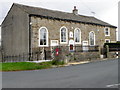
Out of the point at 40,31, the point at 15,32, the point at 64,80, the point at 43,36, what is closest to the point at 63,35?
the point at 43,36

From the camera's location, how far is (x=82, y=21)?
2859 cm

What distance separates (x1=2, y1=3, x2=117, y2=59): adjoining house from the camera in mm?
21859

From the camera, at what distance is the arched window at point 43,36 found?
22.6 m

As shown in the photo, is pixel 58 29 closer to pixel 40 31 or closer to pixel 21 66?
pixel 40 31

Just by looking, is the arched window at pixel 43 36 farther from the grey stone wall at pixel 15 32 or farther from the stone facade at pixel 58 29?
the grey stone wall at pixel 15 32

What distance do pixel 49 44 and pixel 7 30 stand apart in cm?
938

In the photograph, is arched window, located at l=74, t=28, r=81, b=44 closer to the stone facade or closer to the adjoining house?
the adjoining house

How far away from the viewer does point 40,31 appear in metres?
22.7

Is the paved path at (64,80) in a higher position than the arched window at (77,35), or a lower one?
lower

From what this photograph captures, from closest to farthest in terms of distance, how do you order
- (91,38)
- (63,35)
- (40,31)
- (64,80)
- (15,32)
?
(64,80) → (40,31) → (15,32) → (63,35) → (91,38)

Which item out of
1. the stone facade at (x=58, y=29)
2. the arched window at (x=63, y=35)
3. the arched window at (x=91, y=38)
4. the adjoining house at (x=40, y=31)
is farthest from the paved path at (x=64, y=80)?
the arched window at (x=91, y=38)

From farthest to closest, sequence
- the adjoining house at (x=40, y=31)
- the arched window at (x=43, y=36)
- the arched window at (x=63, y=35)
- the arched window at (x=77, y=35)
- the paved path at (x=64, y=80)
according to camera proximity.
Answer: the arched window at (x=77, y=35)
the arched window at (x=63, y=35)
the arched window at (x=43, y=36)
the adjoining house at (x=40, y=31)
the paved path at (x=64, y=80)

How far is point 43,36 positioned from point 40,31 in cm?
93

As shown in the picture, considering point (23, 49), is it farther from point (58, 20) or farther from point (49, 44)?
point (58, 20)
